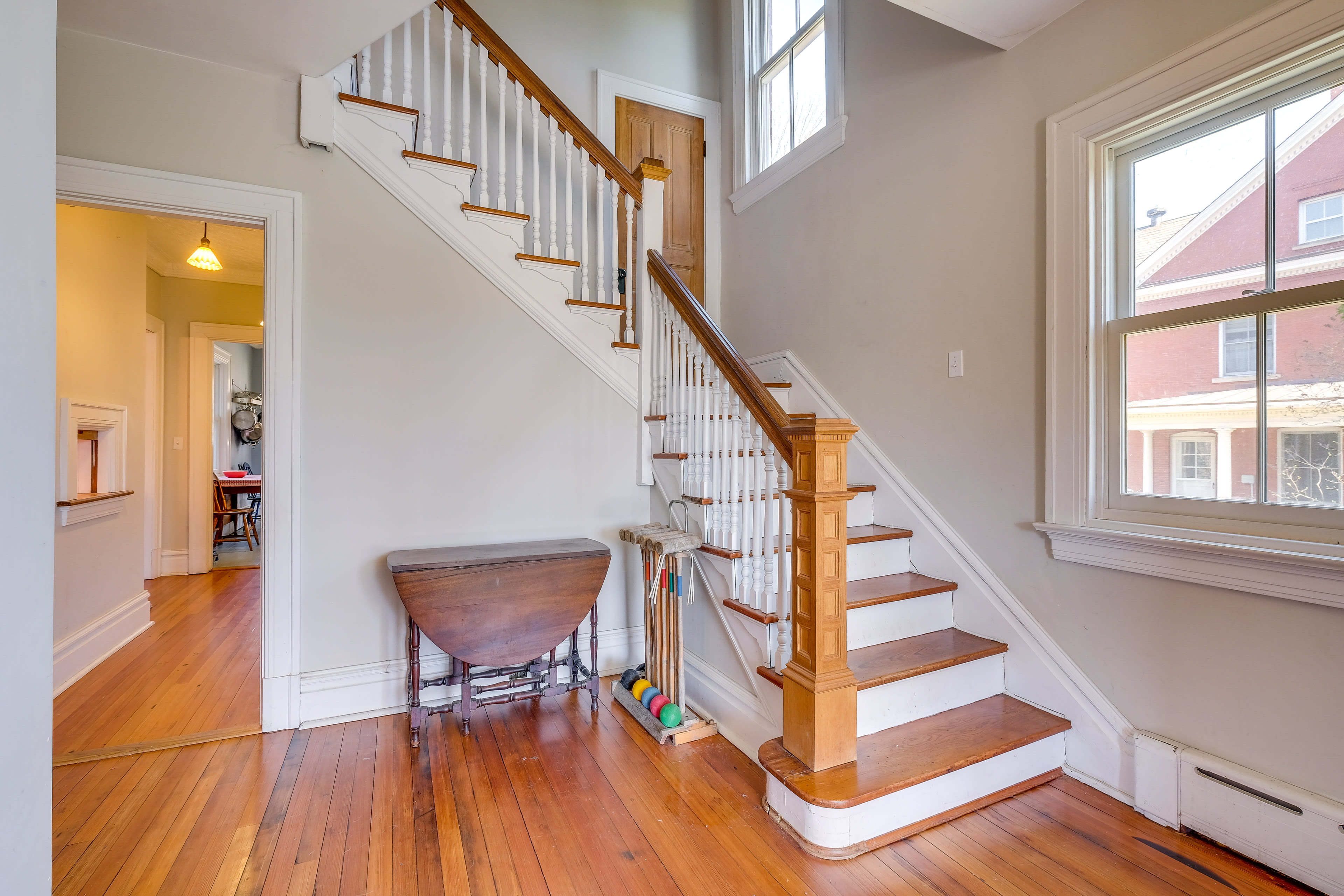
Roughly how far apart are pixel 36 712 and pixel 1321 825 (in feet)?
8.20

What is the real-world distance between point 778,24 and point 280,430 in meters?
3.35

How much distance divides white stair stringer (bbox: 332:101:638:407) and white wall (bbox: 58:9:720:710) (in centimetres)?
6

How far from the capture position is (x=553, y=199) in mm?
2689

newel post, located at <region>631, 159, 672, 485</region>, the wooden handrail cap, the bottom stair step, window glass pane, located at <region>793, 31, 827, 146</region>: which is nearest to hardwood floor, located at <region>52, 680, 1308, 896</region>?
the bottom stair step

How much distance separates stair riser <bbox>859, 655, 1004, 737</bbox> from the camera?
6.13 feet

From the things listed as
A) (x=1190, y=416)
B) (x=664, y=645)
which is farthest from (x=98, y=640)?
(x=1190, y=416)

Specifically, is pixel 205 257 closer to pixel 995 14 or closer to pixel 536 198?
pixel 536 198

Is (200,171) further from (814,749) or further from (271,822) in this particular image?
(814,749)

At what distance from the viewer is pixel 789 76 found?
3.31 metres

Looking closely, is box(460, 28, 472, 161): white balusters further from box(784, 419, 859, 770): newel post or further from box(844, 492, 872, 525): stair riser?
box(844, 492, 872, 525): stair riser

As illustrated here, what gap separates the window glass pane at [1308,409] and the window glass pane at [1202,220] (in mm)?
163

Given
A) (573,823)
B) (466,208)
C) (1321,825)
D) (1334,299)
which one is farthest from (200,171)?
(1321,825)

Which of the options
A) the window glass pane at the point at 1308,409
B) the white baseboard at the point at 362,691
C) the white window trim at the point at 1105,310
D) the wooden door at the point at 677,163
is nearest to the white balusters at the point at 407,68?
the wooden door at the point at 677,163

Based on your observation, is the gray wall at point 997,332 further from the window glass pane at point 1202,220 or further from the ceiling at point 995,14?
the window glass pane at point 1202,220
